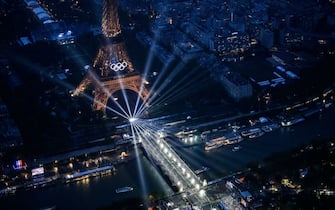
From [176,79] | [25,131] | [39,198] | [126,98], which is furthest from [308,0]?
[39,198]

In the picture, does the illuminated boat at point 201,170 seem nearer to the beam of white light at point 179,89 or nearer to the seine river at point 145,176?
the seine river at point 145,176

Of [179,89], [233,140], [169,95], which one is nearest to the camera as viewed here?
[233,140]

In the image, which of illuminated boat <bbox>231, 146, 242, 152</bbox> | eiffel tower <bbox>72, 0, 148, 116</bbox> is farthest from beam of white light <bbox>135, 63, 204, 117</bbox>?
illuminated boat <bbox>231, 146, 242, 152</bbox>

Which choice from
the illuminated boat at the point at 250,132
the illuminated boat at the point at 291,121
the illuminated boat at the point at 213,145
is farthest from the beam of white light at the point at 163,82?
the illuminated boat at the point at 291,121

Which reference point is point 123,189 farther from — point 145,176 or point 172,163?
point 172,163

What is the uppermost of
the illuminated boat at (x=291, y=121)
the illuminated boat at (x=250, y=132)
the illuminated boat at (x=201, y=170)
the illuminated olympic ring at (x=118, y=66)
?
the illuminated olympic ring at (x=118, y=66)

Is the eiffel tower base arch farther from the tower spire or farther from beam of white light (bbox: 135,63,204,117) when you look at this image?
the tower spire

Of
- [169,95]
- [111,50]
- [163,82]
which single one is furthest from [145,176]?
[163,82]
